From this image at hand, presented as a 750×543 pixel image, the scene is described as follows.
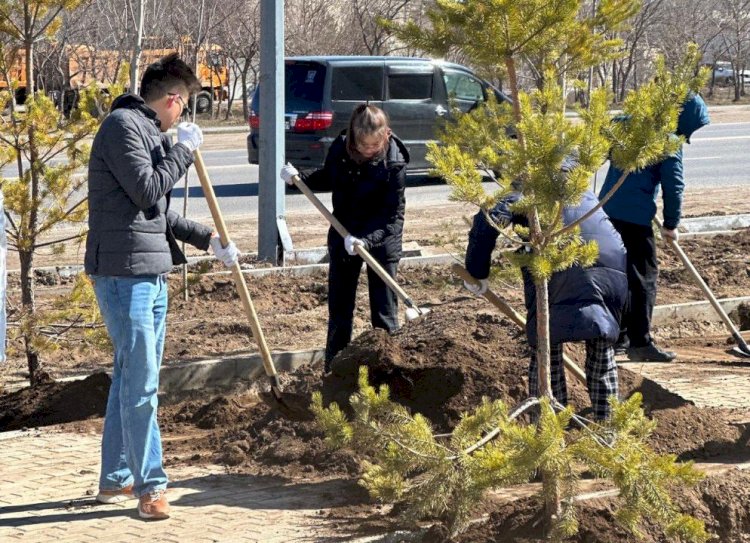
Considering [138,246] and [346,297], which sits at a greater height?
[138,246]

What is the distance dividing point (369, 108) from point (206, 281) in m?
3.74

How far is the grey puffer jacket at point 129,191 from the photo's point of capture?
4.85 metres

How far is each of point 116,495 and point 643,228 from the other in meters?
4.19

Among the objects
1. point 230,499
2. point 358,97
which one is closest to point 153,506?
point 230,499

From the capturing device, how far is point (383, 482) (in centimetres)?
466

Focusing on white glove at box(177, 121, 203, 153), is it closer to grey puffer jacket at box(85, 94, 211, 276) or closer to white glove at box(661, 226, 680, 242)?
grey puffer jacket at box(85, 94, 211, 276)

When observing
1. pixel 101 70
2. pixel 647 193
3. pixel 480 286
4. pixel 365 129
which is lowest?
pixel 480 286

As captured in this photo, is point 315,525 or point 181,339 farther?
point 181,339

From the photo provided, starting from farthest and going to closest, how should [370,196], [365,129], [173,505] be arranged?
[370,196] → [365,129] → [173,505]

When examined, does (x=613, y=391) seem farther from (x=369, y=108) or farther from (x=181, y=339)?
(x=181, y=339)

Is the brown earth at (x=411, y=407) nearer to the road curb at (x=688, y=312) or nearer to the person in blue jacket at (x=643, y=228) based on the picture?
the person in blue jacket at (x=643, y=228)

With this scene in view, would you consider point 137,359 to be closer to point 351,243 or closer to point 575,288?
point 575,288

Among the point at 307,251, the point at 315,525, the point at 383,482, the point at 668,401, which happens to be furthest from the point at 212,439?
the point at 307,251

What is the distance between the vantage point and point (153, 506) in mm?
5074
